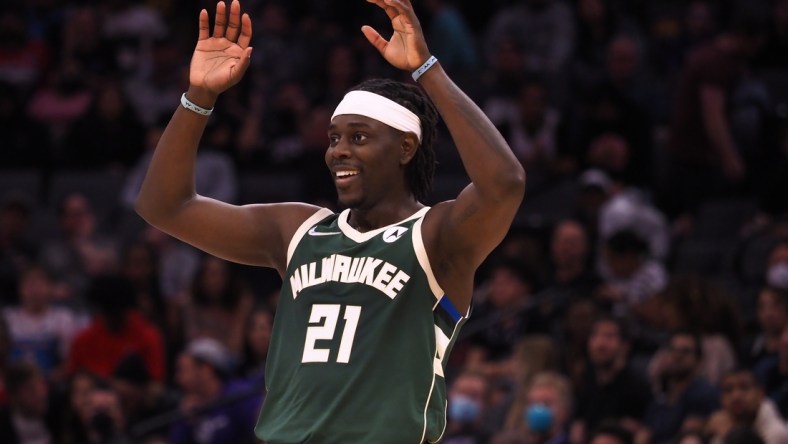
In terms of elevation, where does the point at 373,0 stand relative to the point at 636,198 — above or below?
above

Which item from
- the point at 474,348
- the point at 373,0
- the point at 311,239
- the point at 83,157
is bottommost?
the point at 474,348

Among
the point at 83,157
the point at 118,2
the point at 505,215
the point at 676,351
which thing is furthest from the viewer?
the point at 118,2

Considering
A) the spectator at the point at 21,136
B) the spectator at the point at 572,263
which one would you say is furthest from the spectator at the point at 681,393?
the spectator at the point at 21,136

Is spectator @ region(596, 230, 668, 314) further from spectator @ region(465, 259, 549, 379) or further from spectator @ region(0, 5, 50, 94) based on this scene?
spectator @ region(0, 5, 50, 94)

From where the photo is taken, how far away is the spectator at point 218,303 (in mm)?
10898

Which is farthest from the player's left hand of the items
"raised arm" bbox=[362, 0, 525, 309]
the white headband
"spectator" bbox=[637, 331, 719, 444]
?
"spectator" bbox=[637, 331, 719, 444]

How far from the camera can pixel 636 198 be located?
11.0 metres

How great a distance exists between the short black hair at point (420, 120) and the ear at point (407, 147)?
2.0 inches

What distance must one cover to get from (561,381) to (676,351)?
2.78 ft

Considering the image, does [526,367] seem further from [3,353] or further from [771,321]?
[3,353]

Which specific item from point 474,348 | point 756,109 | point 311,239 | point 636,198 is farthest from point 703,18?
point 311,239

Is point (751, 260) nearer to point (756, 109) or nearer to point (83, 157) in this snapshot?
point (756, 109)

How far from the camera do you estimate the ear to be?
15.2 feet

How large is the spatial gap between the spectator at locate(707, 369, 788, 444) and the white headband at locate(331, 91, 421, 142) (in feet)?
11.1
